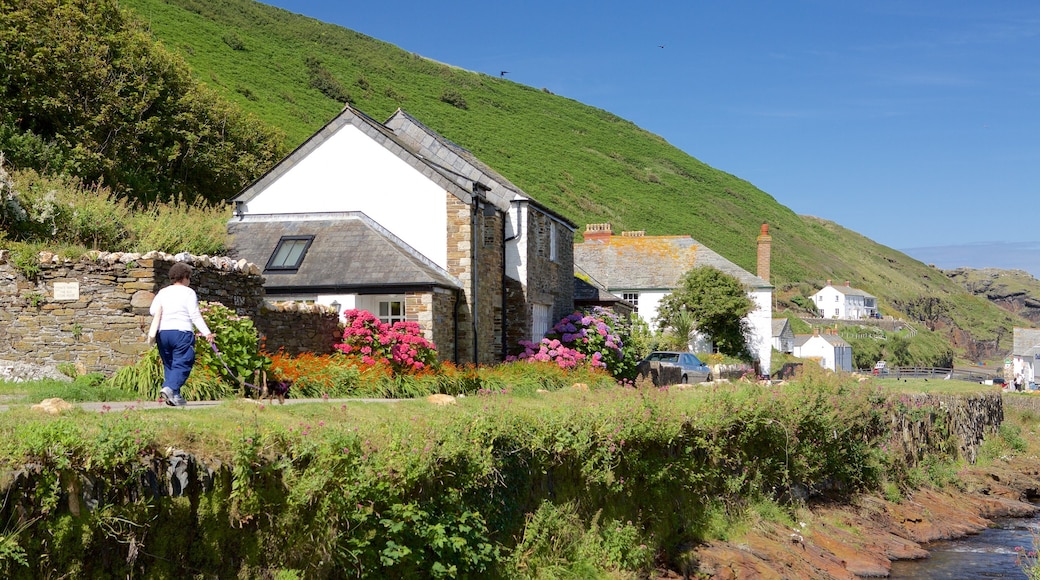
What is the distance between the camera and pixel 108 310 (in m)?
13.6

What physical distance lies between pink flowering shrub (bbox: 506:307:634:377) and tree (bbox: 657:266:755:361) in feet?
54.2

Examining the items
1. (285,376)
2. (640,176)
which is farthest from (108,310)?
(640,176)

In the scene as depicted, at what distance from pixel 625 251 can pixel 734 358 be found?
8.69m

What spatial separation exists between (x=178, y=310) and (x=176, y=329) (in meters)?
0.22

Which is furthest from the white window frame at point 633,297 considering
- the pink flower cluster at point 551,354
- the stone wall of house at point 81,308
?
the stone wall of house at point 81,308

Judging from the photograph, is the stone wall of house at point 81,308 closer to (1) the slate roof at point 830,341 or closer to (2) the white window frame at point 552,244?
(2) the white window frame at point 552,244

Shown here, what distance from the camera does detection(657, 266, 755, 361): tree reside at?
43.2 meters

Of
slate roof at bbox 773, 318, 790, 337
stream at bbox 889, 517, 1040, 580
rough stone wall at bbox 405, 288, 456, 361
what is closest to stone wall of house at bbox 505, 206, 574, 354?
rough stone wall at bbox 405, 288, 456, 361

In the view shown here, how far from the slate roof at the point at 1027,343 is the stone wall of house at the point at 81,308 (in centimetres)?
7954

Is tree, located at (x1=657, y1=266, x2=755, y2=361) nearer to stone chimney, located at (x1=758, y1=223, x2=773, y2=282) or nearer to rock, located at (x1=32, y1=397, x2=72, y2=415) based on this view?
stone chimney, located at (x1=758, y1=223, x2=773, y2=282)

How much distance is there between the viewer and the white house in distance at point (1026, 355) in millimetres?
75375

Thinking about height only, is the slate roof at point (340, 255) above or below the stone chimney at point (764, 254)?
below

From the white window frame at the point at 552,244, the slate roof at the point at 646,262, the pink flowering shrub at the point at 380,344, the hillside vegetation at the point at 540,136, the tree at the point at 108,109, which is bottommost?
the pink flowering shrub at the point at 380,344

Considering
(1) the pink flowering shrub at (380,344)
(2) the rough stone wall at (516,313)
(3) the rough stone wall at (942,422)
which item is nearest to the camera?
(1) the pink flowering shrub at (380,344)
